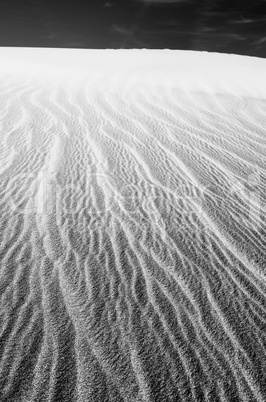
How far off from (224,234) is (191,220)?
1.17 ft

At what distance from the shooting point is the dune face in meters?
1.67

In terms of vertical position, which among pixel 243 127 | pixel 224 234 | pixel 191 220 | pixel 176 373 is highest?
pixel 243 127

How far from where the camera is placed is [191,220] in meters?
3.17

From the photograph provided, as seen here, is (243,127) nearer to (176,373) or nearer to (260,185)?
(260,185)

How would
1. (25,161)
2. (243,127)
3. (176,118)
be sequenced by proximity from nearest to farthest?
1. (25,161)
2. (243,127)
3. (176,118)

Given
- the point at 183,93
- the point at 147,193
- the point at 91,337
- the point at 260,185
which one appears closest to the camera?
the point at 91,337

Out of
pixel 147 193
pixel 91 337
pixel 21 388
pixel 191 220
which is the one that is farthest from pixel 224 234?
pixel 21 388

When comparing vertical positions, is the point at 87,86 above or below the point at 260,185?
above

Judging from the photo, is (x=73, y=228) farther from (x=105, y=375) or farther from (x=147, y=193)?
(x=105, y=375)

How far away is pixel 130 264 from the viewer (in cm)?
249

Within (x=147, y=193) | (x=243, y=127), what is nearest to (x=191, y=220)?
(x=147, y=193)

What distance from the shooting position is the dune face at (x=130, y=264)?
167 centimetres

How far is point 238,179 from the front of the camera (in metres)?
4.19

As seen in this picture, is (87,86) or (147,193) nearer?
(147,193)
